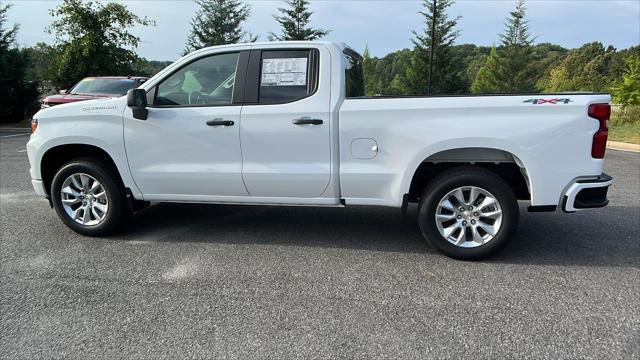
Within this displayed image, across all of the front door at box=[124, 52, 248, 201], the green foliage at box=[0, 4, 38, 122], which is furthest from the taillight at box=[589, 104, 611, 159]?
the green foliage at box=[0, 4, 38, 122]

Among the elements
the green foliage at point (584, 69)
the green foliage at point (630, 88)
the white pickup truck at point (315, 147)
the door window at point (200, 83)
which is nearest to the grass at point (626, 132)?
the green foliage at point (630, 88)

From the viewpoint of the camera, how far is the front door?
428 cm

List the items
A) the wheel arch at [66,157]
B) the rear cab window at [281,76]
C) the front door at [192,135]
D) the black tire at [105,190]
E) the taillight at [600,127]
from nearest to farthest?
the taillight at [600,127] → the rear cab window at [281,76] → the front door at [192,135] → the black tire at [105,190] → the wheel arch at [66,157]

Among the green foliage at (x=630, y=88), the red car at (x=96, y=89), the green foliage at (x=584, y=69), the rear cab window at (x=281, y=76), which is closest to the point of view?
the rear cab window at (x=281, y=76)

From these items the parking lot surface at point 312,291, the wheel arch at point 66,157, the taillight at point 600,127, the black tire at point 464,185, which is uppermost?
the taillight at point 600,127

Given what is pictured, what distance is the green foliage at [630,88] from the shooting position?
19697 millimetres

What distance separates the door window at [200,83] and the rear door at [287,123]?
243mm

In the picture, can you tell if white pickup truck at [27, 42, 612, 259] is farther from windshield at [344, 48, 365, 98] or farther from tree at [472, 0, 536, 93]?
tree at [472, 0, 536, 93]

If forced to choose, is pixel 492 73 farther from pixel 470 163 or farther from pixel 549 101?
pixel 549 101

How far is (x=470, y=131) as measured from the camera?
3.75 m

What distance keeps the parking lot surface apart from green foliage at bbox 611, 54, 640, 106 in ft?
58.4

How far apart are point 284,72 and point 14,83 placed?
68.5ft

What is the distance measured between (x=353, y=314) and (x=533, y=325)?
1.15 m

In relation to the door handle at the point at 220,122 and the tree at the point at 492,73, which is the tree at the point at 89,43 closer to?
the door handle at the point at 220,122
